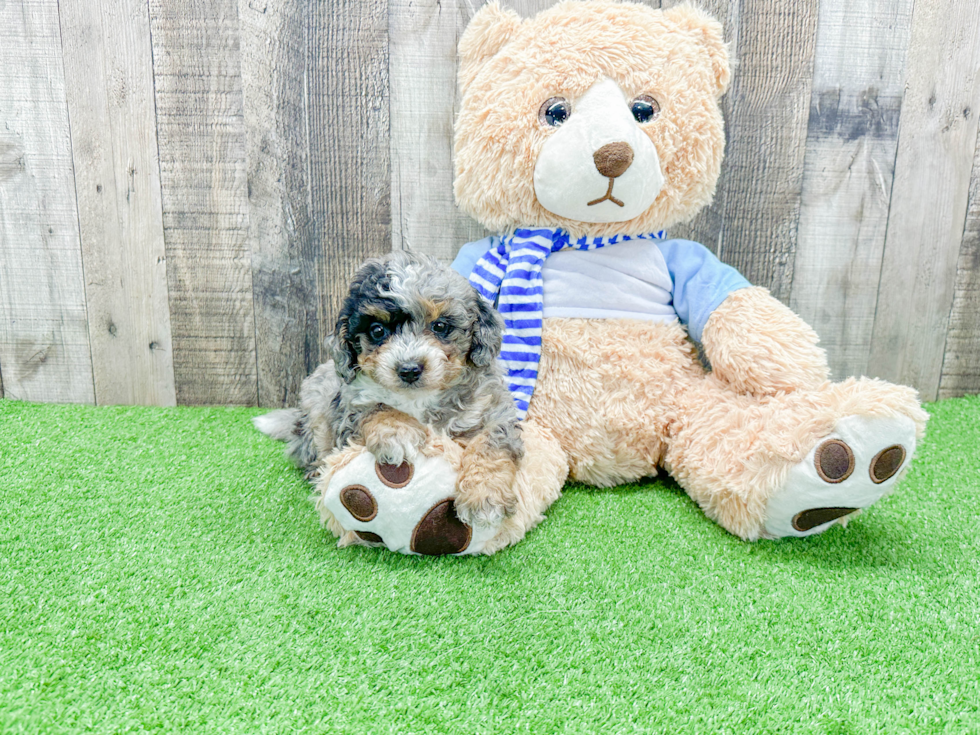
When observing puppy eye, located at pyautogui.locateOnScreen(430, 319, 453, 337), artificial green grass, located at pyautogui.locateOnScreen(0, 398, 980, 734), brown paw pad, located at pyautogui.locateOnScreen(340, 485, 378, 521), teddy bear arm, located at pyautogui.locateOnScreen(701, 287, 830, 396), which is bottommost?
artificial green grass, located at pyautogui.locateOnScreen(0, 398, 980, 734)

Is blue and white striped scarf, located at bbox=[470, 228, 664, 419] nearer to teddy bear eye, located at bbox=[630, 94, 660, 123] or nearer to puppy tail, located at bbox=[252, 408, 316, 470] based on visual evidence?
teddy bear eye, located at bbox=[630, 94, 660, 123]

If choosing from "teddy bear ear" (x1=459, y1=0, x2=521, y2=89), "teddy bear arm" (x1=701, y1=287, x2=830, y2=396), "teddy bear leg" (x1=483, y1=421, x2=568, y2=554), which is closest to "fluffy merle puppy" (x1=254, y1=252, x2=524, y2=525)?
"teddy bear leg" (x1=483, y1=421, x2=568, y2=554)

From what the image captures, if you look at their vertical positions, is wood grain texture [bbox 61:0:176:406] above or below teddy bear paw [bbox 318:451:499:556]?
above

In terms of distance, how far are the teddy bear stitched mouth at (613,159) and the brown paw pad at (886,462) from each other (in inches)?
38.1

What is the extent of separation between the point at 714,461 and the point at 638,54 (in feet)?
3.86

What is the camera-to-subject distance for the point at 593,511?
6.37ft

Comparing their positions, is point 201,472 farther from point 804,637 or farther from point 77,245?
point 804,637

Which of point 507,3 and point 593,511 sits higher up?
point 507,3

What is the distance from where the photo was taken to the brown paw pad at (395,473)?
157 cm

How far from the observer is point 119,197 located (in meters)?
2.51

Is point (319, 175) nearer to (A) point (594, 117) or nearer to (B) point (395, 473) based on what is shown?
(A) point (594, 117)

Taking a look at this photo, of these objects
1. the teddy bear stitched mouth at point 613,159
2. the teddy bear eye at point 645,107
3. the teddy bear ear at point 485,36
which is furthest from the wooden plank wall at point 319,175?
the teddy bear stitched mouth at point 613,159

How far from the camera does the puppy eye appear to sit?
5.34 ft

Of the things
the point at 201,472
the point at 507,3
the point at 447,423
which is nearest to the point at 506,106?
the point at 507,3
